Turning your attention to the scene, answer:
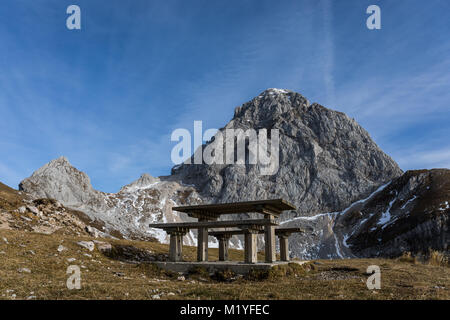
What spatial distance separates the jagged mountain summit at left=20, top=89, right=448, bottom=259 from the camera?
118 meters

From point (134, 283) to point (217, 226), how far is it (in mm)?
10293

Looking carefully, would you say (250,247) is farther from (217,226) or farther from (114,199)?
(114,199)

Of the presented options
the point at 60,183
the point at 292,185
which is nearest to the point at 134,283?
the point at 60,183

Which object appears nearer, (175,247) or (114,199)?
(175,247)

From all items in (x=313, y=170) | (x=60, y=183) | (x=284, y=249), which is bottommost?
(x=284, y=249)

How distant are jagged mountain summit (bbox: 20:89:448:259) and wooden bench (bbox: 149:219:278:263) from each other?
84.7 meters

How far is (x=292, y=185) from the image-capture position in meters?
148

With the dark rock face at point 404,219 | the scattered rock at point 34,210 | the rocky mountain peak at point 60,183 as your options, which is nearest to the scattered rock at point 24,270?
the scattered rock at point 34,210

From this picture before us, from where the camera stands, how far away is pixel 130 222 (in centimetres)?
12688

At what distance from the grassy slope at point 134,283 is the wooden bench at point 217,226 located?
3.72 metres

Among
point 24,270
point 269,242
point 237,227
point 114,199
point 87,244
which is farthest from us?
point 114,199
